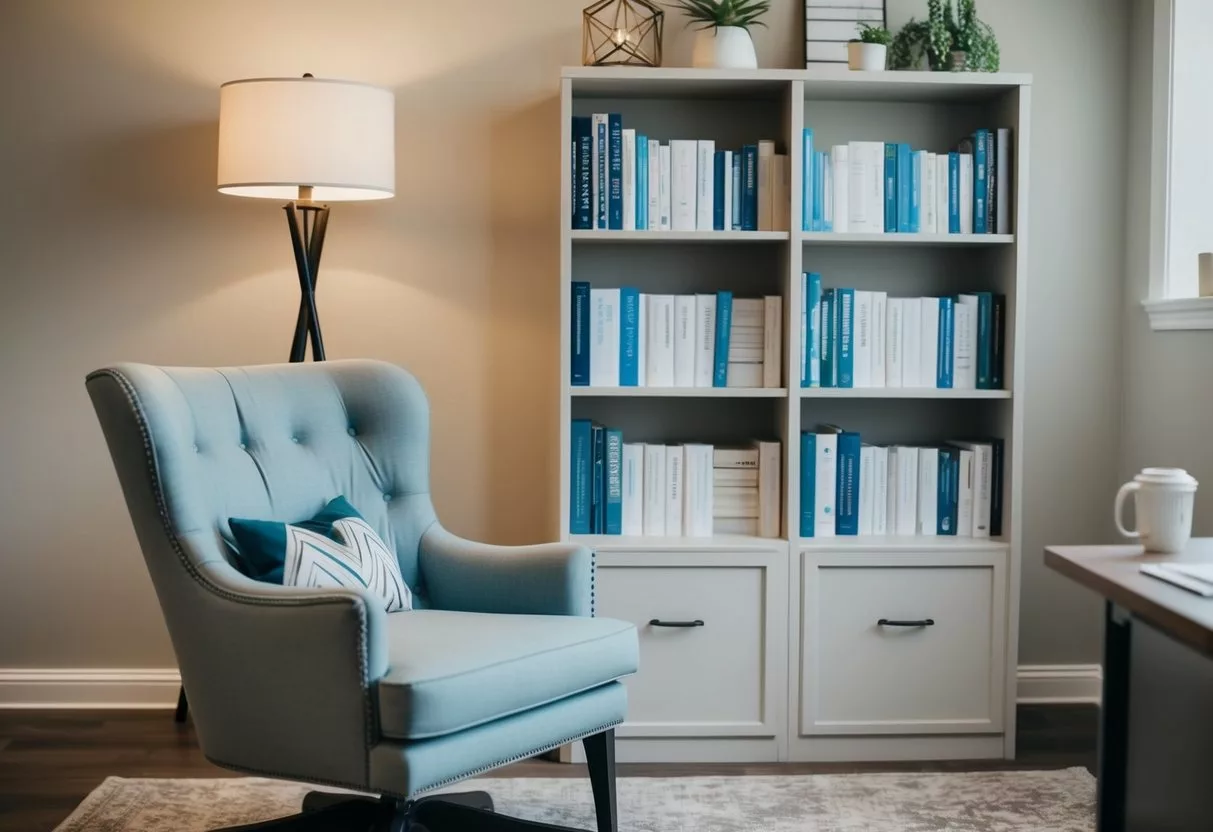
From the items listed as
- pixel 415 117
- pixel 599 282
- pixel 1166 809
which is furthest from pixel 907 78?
pixel 1166 809

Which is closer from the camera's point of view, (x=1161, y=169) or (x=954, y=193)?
(x=954, y=193)

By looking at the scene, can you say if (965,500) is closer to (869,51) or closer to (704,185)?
(704,185)

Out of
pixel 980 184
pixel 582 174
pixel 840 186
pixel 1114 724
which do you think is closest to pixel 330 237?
pixel 582 174

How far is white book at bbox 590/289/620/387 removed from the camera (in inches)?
122

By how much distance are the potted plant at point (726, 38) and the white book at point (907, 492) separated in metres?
1.03

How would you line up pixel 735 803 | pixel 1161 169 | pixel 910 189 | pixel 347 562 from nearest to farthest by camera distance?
pixel 347 562 → pixel 735 803 → pixel 910 189 → pixel 1161 169

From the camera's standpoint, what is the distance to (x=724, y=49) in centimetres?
307

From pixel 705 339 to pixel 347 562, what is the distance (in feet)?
3.67

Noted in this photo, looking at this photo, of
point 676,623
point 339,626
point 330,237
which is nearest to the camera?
point 339,626

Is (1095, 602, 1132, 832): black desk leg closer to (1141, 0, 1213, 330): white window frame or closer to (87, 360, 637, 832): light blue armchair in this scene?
(87, 360, 637, 832): light blue armchair

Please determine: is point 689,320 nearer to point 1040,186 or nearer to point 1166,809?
point 1040,186

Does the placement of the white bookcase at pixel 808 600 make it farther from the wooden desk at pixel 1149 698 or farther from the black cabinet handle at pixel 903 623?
the wooden desk at pixel 1149 698

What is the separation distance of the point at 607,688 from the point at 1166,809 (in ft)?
3.30

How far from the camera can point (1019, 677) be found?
3.51 metres
